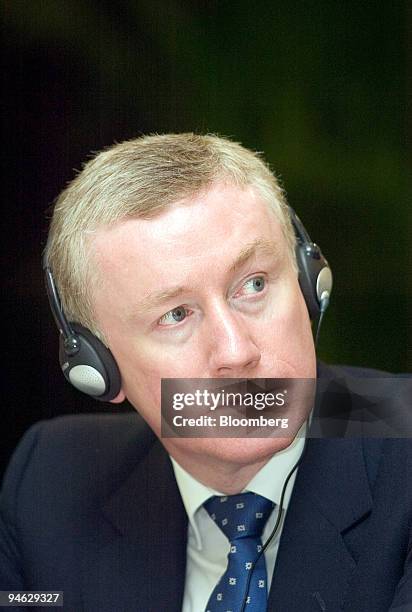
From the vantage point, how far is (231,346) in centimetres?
114

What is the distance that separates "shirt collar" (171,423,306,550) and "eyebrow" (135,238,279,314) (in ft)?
0.92

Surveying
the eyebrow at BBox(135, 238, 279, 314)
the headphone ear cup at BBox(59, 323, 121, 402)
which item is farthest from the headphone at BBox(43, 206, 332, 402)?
the eyebrow at BBox(135, 238, 279, 314)

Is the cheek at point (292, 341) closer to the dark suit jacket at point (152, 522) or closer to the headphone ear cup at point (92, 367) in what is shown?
the dark suit jacket at point (152, 522)

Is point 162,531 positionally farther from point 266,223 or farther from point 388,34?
point 388,34

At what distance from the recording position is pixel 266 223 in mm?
1233

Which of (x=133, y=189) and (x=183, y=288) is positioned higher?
(x=133, y=189)

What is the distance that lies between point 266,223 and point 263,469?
14.1 inches

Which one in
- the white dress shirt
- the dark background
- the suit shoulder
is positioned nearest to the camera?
the white dress shirt

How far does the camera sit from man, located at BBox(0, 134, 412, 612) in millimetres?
1156

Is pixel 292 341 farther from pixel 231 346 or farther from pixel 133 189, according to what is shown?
pixel 133 189

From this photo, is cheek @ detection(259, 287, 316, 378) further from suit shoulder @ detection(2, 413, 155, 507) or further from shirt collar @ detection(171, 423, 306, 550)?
suit shoulder @ detection(2, 413, 155, 507)

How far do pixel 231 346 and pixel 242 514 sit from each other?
0.26 m

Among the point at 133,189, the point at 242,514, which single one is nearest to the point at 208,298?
the point at 133,189

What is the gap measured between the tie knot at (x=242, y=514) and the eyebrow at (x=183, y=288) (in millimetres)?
312
